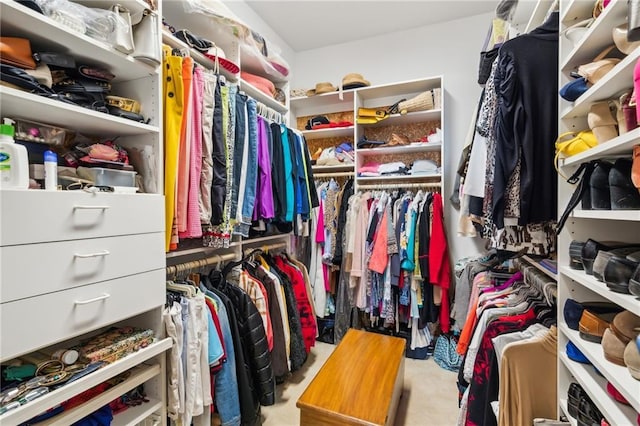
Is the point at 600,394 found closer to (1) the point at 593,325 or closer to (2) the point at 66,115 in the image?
(1) the point at 593,325

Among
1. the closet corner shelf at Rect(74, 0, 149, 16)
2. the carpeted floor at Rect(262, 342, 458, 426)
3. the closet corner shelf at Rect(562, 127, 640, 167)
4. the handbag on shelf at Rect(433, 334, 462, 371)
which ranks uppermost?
the closet corner shelf at Rect(74, 0, 149, 16)

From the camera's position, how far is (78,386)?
3.00 feet

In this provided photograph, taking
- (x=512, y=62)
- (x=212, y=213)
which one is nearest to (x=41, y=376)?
(x=212, y=213)

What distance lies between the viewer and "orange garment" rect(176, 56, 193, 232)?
4.34ft

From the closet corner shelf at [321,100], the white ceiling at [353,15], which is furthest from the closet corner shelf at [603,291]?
the white ceiling at [353,15]

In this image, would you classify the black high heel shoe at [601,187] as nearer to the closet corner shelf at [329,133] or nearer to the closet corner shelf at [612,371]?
the closet corner shelf at [612,371]

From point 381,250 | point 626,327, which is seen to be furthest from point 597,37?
point 381,250

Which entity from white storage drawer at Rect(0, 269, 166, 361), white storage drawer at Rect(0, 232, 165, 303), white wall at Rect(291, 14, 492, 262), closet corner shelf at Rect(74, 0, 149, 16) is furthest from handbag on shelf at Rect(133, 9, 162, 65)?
white wall at Rect(291, 14, 492, 262)

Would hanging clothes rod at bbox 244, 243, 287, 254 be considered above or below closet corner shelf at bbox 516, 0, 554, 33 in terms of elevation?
below

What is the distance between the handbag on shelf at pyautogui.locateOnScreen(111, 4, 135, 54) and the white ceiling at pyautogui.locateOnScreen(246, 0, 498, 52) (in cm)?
164

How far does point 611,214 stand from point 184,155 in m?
1.48

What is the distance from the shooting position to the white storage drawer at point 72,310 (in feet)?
2.55

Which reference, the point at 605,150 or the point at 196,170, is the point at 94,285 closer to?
the point at 196,170

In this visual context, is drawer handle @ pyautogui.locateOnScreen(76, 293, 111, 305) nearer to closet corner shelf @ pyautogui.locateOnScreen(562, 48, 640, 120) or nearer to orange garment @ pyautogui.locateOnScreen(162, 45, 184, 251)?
orange garment @ pyautogui.locateOnScreen(162, 45, 184, 251)
